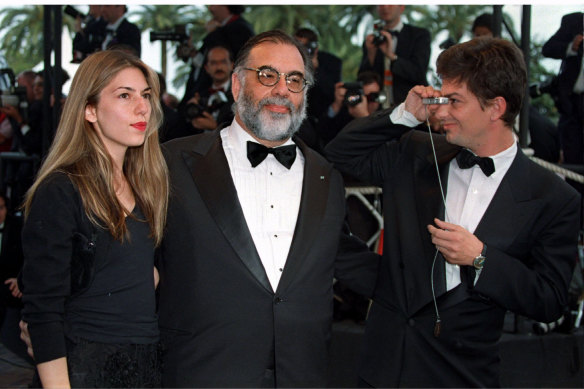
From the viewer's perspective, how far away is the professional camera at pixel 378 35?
19.7ft

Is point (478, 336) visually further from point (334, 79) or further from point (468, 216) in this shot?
point (334, 79)

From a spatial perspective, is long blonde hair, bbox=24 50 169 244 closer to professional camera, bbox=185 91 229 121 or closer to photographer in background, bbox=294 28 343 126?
professional camera, bbox=185 91 229 121

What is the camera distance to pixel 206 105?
589cm

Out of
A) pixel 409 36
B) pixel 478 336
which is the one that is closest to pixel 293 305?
pixel 478 336

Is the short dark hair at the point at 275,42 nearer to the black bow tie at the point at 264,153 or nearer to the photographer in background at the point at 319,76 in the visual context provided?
the black bow tie at the point at 264,153

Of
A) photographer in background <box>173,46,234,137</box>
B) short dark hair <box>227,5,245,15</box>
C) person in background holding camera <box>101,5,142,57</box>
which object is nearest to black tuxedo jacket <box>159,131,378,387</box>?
photographer in background <box>173,46,234,137</box>

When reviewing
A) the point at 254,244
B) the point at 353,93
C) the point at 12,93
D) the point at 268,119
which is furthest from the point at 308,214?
the point at 12,93

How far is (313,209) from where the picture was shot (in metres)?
2.78

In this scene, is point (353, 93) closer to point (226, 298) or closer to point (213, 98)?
point (213, 98)

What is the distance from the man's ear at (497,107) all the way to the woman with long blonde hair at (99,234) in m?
1.46

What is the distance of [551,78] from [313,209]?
3914mm

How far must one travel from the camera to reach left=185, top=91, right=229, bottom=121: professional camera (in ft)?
18.9

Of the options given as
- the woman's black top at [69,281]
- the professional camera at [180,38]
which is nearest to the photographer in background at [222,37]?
the professional camera at [180,38]

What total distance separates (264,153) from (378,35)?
3661mm
